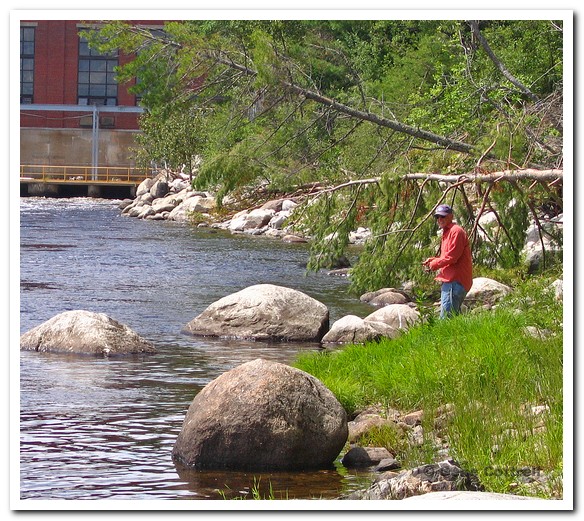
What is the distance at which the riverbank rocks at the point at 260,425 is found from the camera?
9734 millimetres

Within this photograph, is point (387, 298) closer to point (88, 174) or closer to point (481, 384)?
point (481, 384)

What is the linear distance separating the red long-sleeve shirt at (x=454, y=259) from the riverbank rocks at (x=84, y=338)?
14.1ft

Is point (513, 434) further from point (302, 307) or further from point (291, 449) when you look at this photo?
point (302, 307)

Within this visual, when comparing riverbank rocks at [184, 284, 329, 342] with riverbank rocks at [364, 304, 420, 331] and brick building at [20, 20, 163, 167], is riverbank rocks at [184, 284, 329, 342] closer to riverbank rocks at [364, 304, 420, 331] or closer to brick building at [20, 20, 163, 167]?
riverbank rocks at [364, 304, 420, 331]

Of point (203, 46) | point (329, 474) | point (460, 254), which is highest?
point (203, 46)

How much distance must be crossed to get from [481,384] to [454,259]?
316cm

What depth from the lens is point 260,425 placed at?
9.73 metres

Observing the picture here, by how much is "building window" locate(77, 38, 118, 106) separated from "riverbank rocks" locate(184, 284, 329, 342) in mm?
48619

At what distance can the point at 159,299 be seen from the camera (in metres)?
21.9

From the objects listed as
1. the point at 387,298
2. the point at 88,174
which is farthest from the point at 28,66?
the point at 387,298

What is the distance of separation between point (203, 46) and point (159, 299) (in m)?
6.37

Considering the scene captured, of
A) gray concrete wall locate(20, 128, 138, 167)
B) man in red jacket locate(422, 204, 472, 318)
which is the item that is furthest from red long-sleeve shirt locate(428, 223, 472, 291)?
gray concrete wall locate(20, 128, 138, 167)
